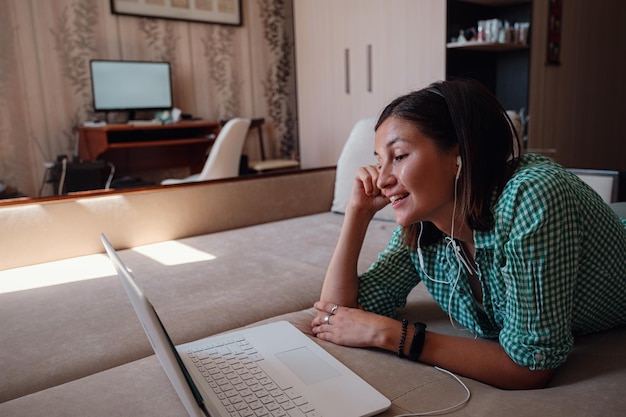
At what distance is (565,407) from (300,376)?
0.43 metres

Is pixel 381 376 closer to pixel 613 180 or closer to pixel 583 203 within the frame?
pixel 583 203

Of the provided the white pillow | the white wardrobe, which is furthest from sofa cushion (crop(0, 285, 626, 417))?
the white wardrobe

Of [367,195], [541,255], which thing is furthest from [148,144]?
[541,255]

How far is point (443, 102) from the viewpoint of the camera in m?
0.91

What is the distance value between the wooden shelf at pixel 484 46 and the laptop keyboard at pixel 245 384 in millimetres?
2774

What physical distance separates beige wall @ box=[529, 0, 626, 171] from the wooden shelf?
0.52 feet

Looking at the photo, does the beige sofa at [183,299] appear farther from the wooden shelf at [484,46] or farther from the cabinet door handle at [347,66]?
the cabinet door handle at [347,66]

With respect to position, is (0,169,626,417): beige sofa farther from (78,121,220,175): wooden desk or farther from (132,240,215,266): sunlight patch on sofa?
(78,121,220,175): wooden desk

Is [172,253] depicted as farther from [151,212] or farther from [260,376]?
[260,376]

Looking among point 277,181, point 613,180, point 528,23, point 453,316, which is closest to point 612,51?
point 528,23

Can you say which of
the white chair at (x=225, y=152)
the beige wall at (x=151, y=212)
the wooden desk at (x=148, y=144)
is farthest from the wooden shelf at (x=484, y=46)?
the wooden desk at (x=148, y=144)

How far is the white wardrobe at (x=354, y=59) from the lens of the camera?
3.42 meters

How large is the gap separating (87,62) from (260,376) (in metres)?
4.16

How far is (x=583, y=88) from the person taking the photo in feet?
13.6
